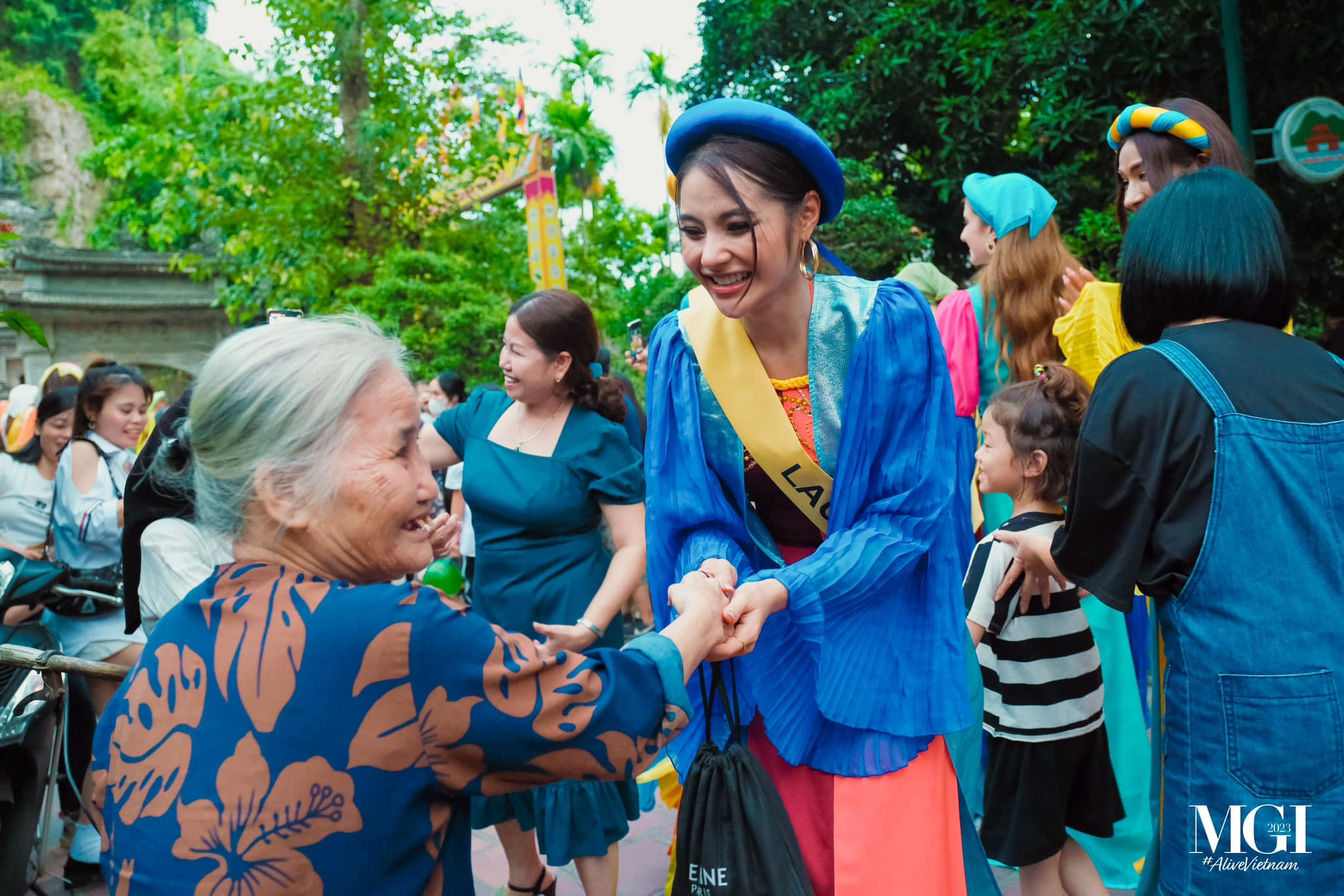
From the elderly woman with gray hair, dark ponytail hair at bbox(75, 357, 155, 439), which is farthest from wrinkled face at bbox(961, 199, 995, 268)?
dark ponytail hair at bbox(75, 357, 155, 439)

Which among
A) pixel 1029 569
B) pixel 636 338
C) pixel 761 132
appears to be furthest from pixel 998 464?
pixel 636 338

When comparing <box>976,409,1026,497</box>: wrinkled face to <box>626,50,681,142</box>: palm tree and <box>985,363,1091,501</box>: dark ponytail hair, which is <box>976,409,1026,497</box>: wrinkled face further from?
<box>626,50,681,142</box>: palm tree

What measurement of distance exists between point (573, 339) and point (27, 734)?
208cm

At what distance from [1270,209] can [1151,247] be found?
22 cm

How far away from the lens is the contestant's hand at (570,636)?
234cm

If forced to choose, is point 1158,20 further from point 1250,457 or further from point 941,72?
point 1250,457

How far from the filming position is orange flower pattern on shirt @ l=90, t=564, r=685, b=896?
1.26 m

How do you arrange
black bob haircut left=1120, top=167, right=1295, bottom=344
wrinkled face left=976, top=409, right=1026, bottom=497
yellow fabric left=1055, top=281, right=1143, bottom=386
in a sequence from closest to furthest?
1. black bob haircut left=1120, top=167, right=1295, bottom=344
2. wrinkled face left=976, top=409, right=1026, bottom=497
3. yellow fabric left=1055, top=281, right=1143, bottom=386

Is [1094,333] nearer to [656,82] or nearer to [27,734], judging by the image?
[27,734]

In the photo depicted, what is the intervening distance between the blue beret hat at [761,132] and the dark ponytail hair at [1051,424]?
0.95 m

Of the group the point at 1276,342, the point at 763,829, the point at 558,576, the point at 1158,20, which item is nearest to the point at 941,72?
the point at 1158,20

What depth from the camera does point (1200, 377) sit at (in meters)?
1.67

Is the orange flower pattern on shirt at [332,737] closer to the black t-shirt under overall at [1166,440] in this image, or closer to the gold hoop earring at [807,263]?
the black t-shirt under overall at [1166,440]

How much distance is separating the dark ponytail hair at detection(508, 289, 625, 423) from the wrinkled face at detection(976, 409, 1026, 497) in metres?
1.16
